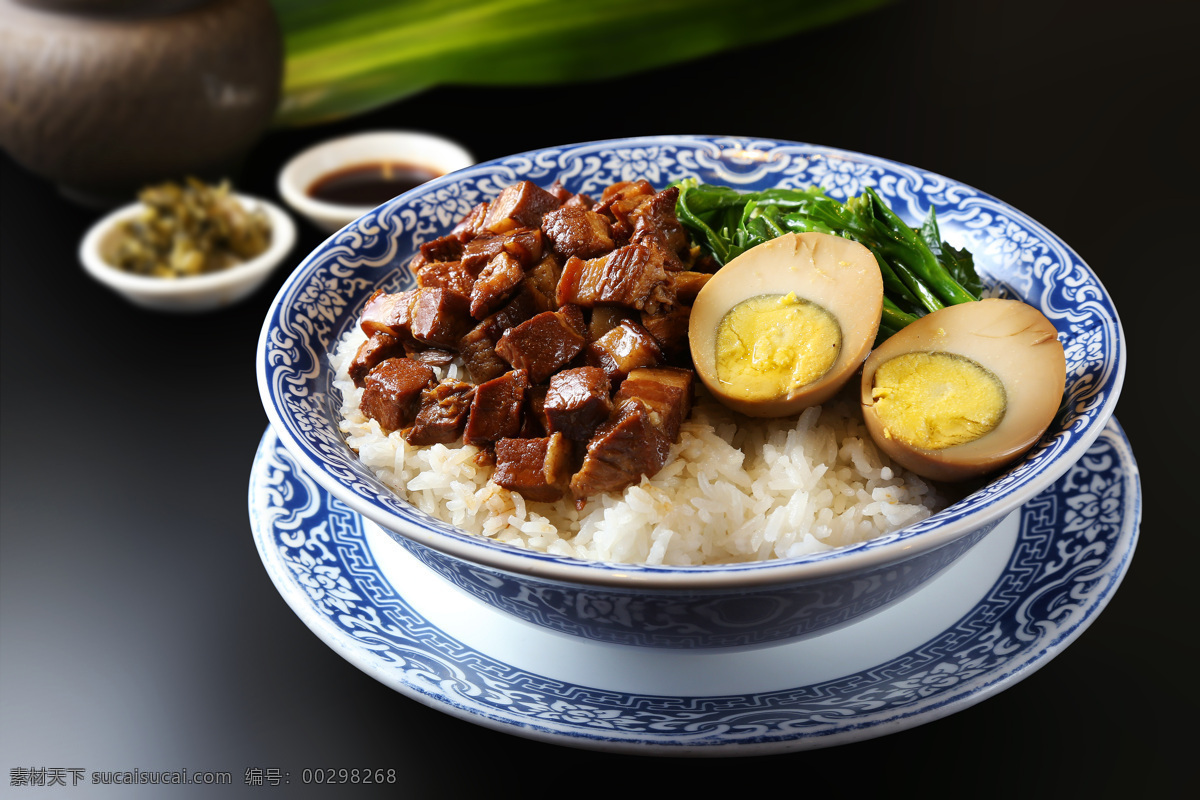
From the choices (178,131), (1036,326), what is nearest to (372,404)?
(1036,326)

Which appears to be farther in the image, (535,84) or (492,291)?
(535,84)

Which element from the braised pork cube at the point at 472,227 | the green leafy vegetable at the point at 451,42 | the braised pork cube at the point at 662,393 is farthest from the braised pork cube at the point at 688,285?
the green leafy vegetable at the point at 451,42

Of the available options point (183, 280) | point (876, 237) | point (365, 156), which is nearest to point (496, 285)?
point (876, 237)

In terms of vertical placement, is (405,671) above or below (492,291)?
below

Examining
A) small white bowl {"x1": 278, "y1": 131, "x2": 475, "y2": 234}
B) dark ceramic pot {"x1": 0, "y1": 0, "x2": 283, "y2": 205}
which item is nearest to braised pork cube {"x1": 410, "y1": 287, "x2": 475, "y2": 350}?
small white bowl {"x1": 278, "y1": 131, "x2": 475, "y2": 234}

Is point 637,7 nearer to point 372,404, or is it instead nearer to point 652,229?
point 652,229

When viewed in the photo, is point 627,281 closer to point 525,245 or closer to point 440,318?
point 525,245

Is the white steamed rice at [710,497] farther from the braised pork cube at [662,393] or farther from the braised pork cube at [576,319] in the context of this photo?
the braised pork cube at [576,319]
